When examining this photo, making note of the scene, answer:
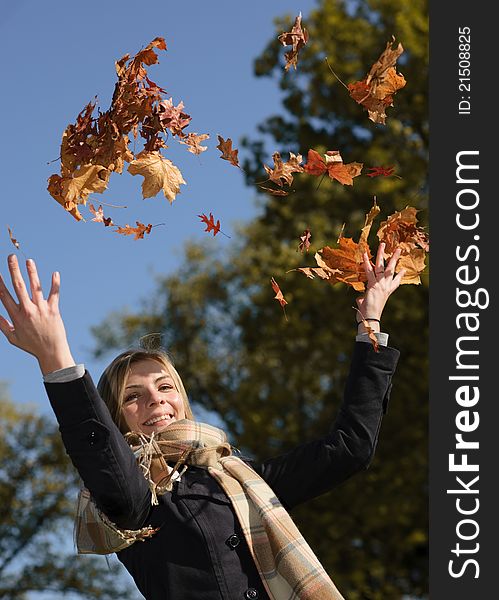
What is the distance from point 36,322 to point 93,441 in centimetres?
39

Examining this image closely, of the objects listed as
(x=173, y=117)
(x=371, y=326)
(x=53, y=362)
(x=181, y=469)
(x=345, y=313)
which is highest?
(x=345, y=313)

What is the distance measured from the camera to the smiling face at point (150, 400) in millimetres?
3629

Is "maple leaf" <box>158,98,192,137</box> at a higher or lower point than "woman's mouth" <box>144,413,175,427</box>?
higher

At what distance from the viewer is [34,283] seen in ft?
9.66

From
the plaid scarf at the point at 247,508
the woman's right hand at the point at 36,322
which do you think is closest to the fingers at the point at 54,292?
the woman's right hand at the point at 36,322

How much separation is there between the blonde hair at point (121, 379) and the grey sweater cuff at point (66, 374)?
79 centimetres

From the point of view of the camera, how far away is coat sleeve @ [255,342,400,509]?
3508 millimetres

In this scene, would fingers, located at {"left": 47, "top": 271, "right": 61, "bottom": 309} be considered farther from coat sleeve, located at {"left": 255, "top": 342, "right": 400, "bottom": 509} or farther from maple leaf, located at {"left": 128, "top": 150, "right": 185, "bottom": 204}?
coat sleeve, located at {"left": 255, "top": 342, "right": 400, "bottom": 509}

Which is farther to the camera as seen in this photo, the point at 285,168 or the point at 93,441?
the point at 285,168

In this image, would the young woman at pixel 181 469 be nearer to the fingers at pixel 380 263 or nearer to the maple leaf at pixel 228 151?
the fingers at pixel 380 263

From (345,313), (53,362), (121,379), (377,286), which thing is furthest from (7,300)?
(345,313)

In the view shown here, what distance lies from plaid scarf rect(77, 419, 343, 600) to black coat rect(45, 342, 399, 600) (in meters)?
0.04

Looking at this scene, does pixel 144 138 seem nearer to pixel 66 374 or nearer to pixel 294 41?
pixel 294 41

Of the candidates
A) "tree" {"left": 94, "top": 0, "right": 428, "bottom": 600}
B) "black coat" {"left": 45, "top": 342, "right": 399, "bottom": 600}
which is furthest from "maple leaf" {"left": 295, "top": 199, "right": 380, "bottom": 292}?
"tree" {"left": 94, "top": 0, "right": 428, "bottom": 600}
